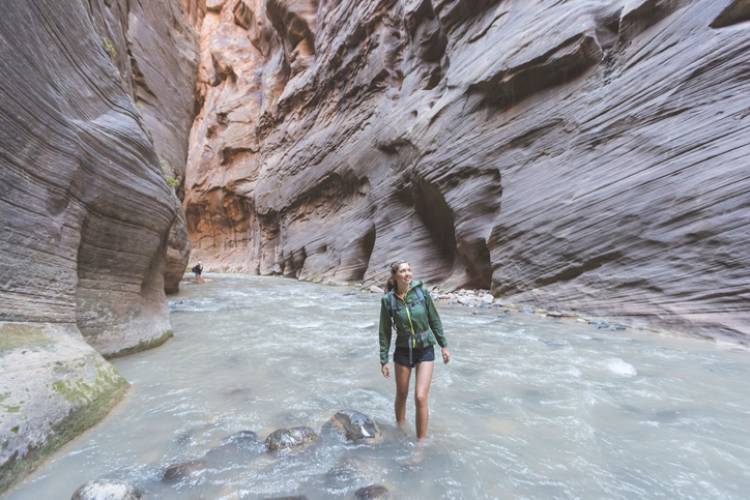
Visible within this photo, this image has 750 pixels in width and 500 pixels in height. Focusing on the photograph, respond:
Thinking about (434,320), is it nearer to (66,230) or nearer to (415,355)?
(415,355)

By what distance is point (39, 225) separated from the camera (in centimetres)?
405

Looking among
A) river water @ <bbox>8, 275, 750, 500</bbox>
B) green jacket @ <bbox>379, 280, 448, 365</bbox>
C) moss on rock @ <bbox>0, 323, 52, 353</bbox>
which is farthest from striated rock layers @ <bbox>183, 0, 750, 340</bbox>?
moss on rock @ <bbox>0, 323, 52, 353</bbox>

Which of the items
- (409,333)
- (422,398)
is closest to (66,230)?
(409,333)

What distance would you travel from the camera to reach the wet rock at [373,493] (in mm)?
2230

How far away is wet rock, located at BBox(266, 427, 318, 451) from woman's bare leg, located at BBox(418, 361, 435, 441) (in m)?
0.82

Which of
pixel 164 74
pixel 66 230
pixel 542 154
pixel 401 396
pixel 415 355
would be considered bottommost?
pixel 401 396

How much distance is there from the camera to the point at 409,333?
3.11m

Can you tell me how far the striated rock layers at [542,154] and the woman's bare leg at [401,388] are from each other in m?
5.46

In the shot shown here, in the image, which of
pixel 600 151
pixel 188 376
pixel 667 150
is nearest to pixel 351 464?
pixel 188 376

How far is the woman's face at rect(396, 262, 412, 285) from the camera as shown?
124 inches

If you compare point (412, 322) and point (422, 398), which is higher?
point (412, 322)

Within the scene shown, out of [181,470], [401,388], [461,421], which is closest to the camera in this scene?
[181,470]

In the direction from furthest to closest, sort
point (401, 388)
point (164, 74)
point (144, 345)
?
point (164, 74) → point (144, 345) → point (401, 388)

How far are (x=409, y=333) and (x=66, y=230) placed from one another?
4214 mm
